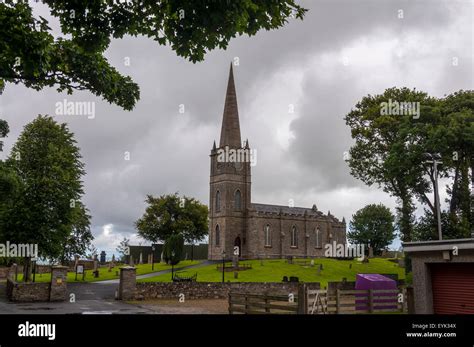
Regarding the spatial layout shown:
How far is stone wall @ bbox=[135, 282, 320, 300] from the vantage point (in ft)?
95.6

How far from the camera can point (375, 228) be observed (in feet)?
310

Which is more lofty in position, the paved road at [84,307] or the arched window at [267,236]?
the arched window at [267,236]

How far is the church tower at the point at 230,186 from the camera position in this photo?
7094cm

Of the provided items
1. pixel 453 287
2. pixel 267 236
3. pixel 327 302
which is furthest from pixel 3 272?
pixel 453 287

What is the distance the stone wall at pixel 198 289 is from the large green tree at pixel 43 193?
906 centimetres

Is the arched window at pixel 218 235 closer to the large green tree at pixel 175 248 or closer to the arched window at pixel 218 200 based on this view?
the arched window at pixel 218 200

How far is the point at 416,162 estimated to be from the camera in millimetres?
36188

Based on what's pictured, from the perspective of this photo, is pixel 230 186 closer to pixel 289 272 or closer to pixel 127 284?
pixel 289 272

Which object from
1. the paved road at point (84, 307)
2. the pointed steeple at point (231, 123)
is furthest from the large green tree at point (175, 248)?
the pointed steeple at point (231, 123)

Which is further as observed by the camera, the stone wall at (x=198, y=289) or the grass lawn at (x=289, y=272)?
the grass lawn at (x=289, y=272)
